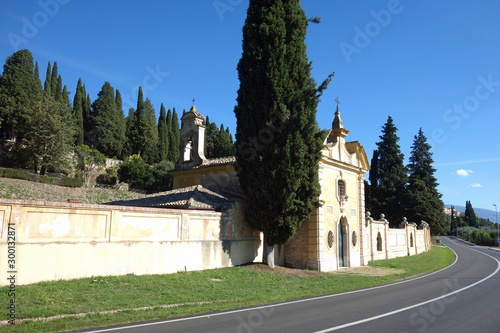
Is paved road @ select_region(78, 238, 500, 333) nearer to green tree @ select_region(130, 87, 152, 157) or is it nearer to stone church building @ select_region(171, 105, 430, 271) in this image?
stone church building @ select_region(171, 105, 430, 271)

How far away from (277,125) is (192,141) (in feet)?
29.1

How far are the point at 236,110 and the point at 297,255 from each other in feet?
29.2

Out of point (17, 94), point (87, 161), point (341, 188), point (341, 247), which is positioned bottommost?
point (341, 247)

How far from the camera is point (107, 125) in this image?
63.5 meters

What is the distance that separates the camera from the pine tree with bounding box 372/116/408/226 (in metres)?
48.4

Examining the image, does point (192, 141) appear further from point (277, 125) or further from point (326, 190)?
point (326, 190)

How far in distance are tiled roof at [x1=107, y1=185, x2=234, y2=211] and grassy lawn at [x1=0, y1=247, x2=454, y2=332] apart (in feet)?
10.8

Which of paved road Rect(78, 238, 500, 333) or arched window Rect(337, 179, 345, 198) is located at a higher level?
arched window Rect(337, 179, 345, 198)

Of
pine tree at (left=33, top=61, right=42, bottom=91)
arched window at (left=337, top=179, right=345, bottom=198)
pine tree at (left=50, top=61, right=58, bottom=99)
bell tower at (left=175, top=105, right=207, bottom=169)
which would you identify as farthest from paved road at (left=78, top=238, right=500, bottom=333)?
pine tree at (left=50, top=61, right=58, bottom=99)

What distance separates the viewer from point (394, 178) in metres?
48.6

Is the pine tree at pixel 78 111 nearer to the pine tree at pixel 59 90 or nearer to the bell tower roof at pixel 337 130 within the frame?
the pine tree at pixel 59 90

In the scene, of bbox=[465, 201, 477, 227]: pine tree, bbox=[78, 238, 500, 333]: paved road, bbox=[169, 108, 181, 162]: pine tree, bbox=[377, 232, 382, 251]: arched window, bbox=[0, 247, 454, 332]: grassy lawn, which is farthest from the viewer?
A: bbox=[465, 201, 477, 227]: pine tree

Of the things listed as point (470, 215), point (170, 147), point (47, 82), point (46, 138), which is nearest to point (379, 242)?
point (46, 138)

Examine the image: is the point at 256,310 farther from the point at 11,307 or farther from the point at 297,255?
the point at 297,255
